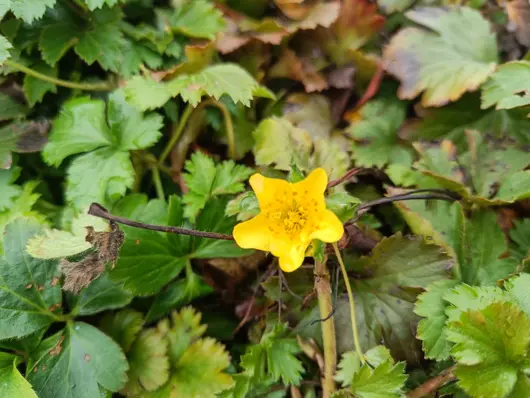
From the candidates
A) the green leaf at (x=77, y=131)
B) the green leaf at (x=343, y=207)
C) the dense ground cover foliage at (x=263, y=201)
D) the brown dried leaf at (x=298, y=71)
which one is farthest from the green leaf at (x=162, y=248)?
the brown dried leaf at (x=298, y=71)

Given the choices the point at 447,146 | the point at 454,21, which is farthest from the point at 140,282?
the point at 454,21

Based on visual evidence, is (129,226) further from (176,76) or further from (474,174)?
(474,174)

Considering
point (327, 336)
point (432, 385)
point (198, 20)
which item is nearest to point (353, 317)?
point (327, 336)

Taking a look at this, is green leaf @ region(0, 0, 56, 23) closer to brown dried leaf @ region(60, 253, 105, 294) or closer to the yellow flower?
brown dried leaf @ region(60, 253, 105, 294)

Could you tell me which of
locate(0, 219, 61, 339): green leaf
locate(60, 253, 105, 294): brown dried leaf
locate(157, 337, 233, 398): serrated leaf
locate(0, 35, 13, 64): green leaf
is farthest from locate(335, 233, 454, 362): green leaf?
locate(0, 35, 13, 64): green leaf

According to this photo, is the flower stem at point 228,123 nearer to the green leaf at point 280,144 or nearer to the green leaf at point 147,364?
the green leaf at point 280,144
